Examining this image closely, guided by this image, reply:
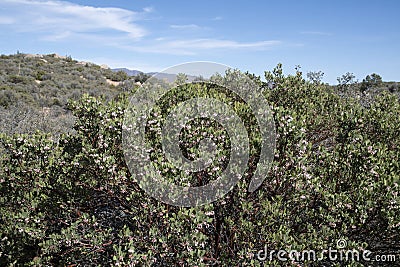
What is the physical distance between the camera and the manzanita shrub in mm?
4539

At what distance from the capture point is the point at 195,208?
14.7 ft

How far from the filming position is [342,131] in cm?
614

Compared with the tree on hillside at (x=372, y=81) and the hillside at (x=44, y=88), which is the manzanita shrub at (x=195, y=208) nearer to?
the hillside at (x=44, y=88)

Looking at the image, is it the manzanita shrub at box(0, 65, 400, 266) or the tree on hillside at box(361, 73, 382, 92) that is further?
the tree on hillside at box(361, 73, 382, 92)

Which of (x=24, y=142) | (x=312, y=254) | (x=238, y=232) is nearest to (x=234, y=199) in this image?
(x=238, y=232)

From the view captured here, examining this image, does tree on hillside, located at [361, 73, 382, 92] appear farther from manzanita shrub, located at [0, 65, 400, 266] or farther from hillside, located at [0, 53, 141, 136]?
manzanita shrub, located at [0, 65, 400, 266]

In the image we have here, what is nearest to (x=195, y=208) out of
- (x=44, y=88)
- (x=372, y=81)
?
(x=44, y=88)

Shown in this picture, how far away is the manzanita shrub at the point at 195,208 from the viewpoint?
4.54 meters

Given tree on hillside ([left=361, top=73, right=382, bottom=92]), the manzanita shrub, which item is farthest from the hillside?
tree on hillside ([left=361, top=73, right=382, bottom=92])

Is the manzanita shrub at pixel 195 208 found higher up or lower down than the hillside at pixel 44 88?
lower down

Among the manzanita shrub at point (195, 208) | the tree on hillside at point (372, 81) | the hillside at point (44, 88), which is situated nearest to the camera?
the manzanita shrub at point (195, 208)

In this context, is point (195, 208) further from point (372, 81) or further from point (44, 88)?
point (372, 81)

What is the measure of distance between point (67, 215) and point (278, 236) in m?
3.09

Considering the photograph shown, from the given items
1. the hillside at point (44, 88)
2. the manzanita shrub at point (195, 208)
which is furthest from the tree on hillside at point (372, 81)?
the manzanita shrub at point (195, 208)
